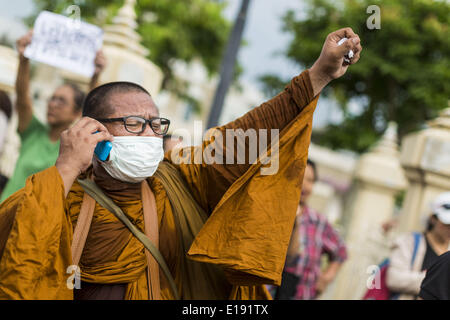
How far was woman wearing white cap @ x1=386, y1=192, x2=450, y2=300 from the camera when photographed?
3.28m

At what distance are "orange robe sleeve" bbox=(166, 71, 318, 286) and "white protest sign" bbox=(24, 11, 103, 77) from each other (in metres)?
1.91

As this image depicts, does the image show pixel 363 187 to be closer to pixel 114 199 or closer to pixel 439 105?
pixel 114 199

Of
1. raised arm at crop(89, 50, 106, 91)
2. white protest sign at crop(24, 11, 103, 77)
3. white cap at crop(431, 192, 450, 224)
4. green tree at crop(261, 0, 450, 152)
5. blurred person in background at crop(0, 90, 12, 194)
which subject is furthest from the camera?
green tree at crop(261, 0, 450, 152)

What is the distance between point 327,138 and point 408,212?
16.2 metres

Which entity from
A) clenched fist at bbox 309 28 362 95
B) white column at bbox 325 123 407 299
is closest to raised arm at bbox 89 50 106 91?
clenched fist at bbox 309 28 362 95

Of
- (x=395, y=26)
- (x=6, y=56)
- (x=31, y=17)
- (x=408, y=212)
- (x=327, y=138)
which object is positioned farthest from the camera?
(x=31, y=17)

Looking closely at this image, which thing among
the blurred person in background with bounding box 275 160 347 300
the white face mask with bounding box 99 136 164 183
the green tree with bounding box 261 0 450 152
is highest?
the green tree with bounding box 261 0 450 152

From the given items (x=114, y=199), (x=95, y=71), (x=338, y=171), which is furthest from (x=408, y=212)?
(x=338, y=171)

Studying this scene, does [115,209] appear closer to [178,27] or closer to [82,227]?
[82,227]

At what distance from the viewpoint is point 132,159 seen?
2027mm

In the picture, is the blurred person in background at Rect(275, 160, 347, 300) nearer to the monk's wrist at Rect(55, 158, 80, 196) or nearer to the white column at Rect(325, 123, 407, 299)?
the monk's wrist at Rect(55, 158, 80, 196)

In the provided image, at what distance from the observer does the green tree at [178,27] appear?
24.0m

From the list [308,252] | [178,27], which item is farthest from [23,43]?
[178,27]

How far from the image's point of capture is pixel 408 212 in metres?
5.56
